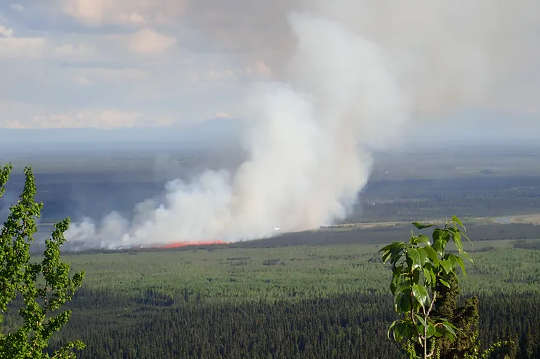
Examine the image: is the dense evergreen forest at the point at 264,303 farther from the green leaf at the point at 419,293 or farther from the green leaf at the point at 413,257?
the green leaf at the point at 413,257

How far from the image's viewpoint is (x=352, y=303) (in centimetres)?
12269

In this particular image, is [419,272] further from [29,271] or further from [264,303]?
[264,303]

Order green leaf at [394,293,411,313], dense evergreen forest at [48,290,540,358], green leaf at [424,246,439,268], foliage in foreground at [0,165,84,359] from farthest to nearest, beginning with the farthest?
1. dense evergreen forest at [48,290,540,358]
2. foliage in foreground at [0,165,84,359]
3. green leaf at [394,293,411,313]
4. green leaf at [424,246,439,268]

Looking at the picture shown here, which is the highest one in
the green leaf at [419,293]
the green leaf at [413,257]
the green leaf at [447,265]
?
the green leaf at [413,257]

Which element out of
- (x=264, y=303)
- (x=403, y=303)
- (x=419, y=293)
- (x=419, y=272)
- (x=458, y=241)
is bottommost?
(x=264, y=303)

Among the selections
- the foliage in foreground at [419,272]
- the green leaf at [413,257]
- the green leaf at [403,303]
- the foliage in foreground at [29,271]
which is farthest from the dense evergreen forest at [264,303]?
the green leaf at [413,257]

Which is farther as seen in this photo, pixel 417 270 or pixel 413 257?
pixel 417 270

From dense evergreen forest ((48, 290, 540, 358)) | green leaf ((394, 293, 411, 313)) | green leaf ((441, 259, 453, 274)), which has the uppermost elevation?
green leaf ((441, 259, 453, 274))

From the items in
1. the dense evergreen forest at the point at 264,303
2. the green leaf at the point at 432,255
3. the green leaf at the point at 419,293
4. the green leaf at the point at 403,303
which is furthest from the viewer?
the dense evergreen forest at the point at 264,303

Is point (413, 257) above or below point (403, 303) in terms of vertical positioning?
above

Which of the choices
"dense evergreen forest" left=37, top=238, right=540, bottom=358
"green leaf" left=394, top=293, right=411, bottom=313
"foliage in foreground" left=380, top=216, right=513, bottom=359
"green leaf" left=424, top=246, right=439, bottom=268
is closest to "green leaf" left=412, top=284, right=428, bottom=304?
"foliage in foreground" left=380, top=216, right=513, bottom=359

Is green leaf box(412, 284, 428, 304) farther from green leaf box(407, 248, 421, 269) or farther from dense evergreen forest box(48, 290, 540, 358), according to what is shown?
dense evergreen forest box(48, 290, 540, 358)

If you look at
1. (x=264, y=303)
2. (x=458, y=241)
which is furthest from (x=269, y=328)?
(x=458, y=241)

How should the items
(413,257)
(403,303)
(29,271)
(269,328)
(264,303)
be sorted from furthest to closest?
1. (264,303)
2. (269,328)
3. (29,271)
4. (403,303)
5. (413,257)
